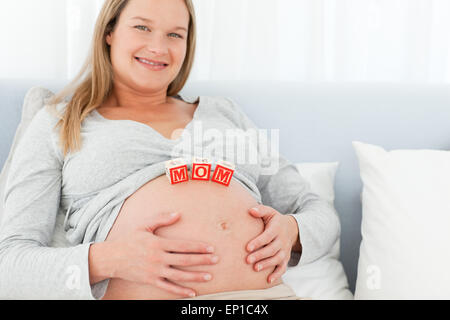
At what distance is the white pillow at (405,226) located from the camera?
90 cm

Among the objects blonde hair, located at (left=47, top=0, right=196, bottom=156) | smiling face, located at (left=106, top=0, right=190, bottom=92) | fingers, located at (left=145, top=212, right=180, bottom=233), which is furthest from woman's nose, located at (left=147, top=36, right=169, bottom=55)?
fingers, located at (left=145, top=212, right=180, bottom=233)

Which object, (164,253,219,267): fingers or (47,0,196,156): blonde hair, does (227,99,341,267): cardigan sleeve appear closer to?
(164,253,219,267): fingers

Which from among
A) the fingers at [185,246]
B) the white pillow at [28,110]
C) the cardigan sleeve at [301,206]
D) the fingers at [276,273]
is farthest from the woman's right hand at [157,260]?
the white pillow at [28,110]

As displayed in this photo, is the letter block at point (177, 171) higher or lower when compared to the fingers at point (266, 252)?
higher

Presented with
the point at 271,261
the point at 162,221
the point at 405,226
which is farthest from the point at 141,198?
the point at 405,226

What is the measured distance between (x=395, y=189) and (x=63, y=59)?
1068 mm

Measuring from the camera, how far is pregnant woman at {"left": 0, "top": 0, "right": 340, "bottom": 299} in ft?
2.56

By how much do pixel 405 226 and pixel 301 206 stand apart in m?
0.24

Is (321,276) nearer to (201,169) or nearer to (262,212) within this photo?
(262,212)

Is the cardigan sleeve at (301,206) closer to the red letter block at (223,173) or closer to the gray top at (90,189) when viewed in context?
the gray top at (90,189)

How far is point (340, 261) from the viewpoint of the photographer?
120 cm

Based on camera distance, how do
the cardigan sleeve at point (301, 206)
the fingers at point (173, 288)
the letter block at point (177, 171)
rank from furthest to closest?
the cardigan sleeve at point (301, 206)
the letter block at point (177, 171)
the fingers at point (173, 288)
